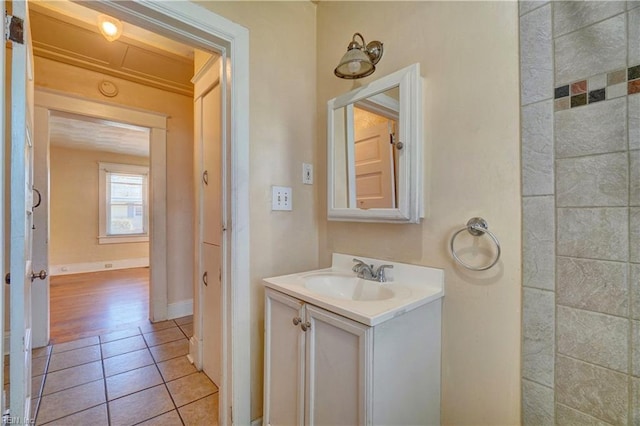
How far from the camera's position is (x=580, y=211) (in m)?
0.87

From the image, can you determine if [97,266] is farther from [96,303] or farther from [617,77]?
[617,77]

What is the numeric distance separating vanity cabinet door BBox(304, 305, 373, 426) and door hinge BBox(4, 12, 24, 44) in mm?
1328

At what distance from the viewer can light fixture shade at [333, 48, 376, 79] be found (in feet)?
4.08

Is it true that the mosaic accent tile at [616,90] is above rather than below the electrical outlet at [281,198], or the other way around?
above

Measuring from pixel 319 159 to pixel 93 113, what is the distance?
2283mm

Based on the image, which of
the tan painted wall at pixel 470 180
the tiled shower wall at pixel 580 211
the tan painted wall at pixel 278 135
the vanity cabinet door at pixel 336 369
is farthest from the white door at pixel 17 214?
the tiled shower wall at pixel 580 211

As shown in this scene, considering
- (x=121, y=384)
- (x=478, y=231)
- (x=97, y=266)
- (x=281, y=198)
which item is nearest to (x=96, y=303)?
(x=121, y=384)

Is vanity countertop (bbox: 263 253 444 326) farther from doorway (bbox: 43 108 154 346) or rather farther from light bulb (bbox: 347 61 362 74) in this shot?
doorway (bbox: 43 108 154 346)

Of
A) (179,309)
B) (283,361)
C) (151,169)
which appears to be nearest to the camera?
Answer: (283,361)

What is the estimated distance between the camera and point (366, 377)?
35.4 inches

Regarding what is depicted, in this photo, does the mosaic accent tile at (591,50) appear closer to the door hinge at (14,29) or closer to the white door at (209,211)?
the white door at (209,211)

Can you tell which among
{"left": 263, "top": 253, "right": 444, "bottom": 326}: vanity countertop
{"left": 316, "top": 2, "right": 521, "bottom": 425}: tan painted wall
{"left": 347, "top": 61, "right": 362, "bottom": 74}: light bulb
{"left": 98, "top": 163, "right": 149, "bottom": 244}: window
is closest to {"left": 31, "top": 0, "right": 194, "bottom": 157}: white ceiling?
{"left": 98, "top": 163, "right": 149, "bottom": 244}: window

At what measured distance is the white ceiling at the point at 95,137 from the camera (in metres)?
3.89

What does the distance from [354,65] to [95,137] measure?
485 cm
